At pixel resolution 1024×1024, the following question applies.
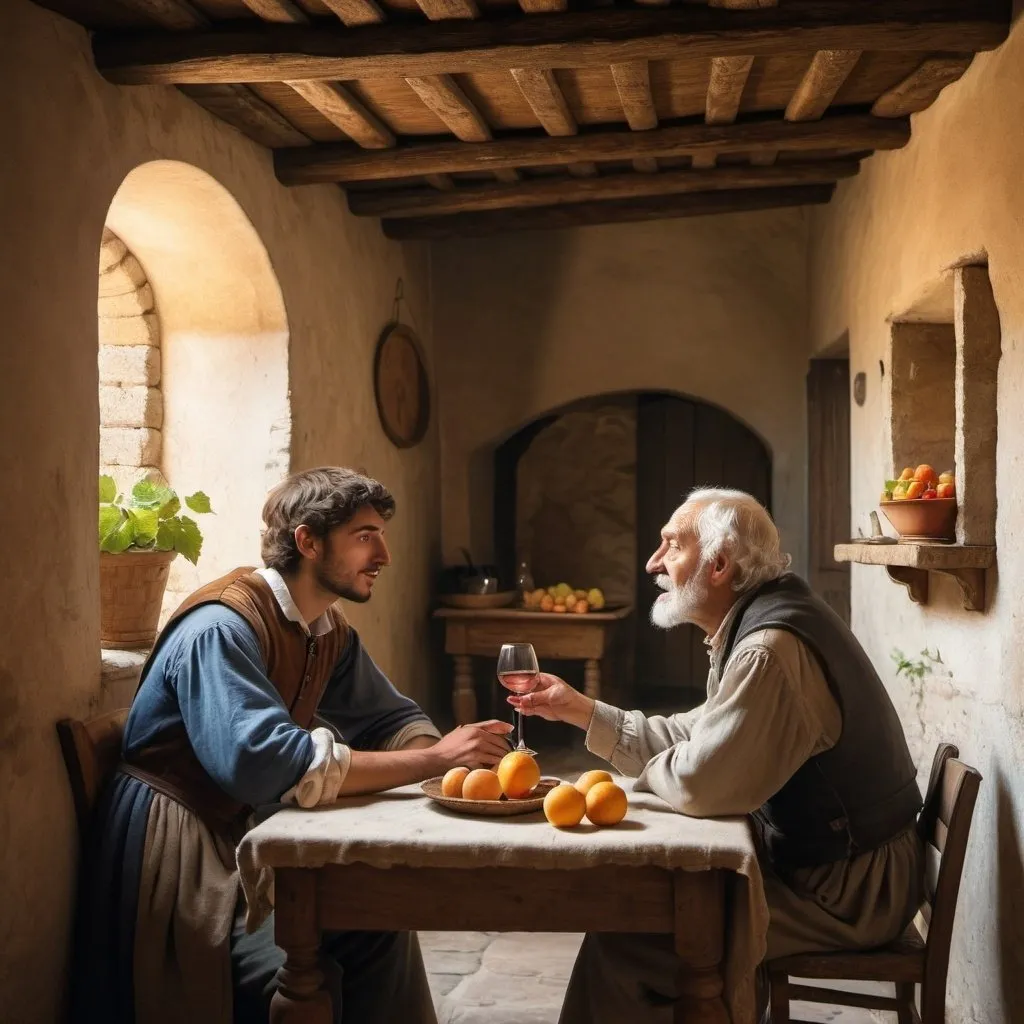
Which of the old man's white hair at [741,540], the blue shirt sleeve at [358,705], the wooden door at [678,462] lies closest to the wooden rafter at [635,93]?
the old man's white hair at [741,540]

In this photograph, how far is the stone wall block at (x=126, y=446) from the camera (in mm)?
4613

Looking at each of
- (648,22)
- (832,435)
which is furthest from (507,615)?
(648,22)

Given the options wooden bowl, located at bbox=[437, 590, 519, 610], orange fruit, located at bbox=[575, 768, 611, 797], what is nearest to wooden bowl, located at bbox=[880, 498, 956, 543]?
orange fruit, located at bbox=[575, 768, 611, 797]

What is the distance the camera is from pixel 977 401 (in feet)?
11.8

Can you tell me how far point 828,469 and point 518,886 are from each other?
495 centimetres

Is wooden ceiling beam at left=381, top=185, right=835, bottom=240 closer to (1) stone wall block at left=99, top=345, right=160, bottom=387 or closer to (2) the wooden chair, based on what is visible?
(1) stone wall block at left=99, top=345, right=160, bottom=387

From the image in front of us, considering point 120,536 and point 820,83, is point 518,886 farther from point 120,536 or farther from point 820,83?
point 820,83

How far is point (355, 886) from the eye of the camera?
2291 mm

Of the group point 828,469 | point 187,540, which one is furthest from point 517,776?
point 828,469

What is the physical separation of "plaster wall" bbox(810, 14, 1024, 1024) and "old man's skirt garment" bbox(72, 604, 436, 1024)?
5.12ft

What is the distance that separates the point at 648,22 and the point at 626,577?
5172 mm

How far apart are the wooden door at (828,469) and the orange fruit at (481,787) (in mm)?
4585

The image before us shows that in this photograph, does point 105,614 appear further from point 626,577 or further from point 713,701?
point 626,577

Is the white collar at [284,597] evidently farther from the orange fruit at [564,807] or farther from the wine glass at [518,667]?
the orange fruit at [564,807]
